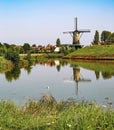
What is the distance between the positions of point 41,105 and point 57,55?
75192mm

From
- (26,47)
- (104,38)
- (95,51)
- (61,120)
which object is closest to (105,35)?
(104,38)

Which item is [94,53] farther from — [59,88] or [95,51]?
[59,88]

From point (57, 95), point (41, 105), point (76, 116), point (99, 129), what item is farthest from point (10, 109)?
point (57, 95)

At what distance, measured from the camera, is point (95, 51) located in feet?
258

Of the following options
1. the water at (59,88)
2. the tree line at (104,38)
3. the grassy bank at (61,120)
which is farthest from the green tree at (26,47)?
the grassy bank at (61,120)

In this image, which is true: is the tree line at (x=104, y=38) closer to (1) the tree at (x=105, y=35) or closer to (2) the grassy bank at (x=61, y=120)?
(1) the tree at (x=105, y=35)

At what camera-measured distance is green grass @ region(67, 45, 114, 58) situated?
75.9m

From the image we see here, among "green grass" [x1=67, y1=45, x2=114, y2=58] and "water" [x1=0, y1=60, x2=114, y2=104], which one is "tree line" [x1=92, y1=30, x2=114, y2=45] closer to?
"green grass" [x1=67, y1=45, x2=114, y2=58]

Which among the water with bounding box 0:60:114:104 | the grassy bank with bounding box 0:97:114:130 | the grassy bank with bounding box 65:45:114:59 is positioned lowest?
the grassy bank with bounding box 65:45:114:59

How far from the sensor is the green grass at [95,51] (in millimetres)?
75875

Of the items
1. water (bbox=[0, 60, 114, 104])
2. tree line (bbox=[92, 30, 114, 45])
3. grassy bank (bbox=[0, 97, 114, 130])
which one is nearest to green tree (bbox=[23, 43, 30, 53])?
tree line (bbox=[92, 30, 114, 45])

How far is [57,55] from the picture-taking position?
8562cm

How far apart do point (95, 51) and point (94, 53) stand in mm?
1444

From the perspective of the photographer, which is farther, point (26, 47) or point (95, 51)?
point (26, 47)
